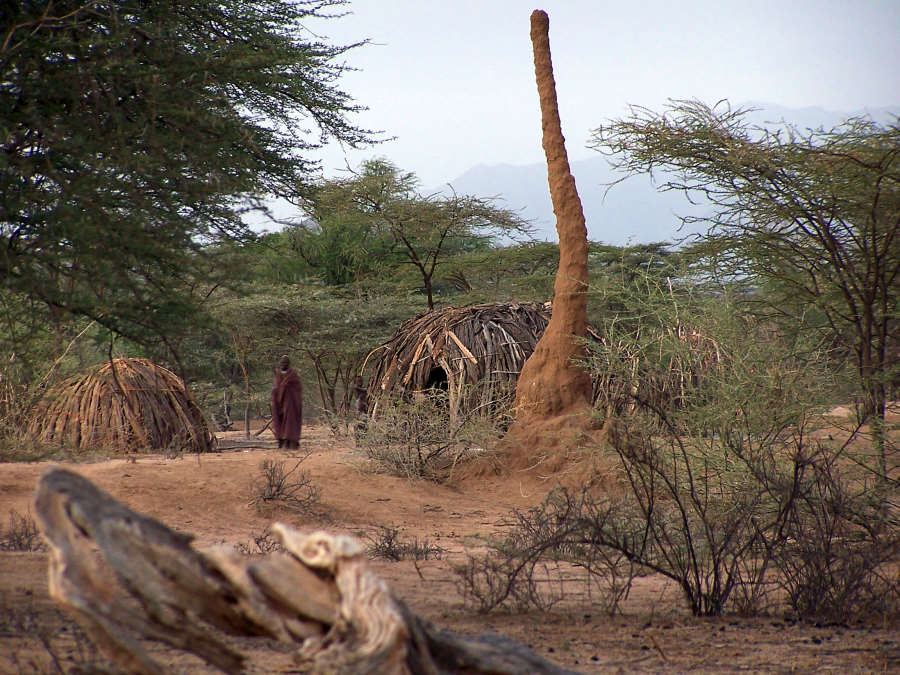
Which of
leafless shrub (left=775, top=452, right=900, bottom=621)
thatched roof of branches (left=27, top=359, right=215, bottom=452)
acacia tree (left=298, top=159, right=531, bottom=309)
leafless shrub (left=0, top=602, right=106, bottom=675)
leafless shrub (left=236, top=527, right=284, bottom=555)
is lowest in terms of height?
leafless shrub (left=236, top=527, right=284, bottom=555)

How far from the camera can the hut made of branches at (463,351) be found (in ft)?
38.1

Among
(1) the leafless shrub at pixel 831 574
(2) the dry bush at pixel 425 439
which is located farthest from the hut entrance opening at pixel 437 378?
(1) the leafless shrub at pixel 831 574

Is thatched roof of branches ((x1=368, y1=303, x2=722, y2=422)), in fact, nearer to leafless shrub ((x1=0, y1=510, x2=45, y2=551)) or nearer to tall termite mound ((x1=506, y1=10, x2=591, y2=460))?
tall termite mound ((x1=506, y1=10, x2=591, y2=460))

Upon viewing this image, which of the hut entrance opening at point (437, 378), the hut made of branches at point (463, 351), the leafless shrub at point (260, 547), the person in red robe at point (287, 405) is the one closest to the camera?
the leafless shrub at point (260, 547)

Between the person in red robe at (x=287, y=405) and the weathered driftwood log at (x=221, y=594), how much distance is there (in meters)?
11.4

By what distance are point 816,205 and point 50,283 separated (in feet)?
20.0

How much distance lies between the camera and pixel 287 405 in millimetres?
13562

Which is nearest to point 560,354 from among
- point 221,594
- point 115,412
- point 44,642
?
point 115,412

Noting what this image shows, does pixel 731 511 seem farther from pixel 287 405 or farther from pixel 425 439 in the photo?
pixel 287 405

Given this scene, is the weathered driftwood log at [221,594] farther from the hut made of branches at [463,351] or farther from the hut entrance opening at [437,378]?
the hut entrance opening at [437,378]

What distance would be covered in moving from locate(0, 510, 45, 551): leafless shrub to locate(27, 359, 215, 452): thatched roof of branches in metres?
5.21

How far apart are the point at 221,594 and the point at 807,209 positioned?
670 centimetres

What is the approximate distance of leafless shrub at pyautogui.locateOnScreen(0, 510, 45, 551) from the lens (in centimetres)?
623

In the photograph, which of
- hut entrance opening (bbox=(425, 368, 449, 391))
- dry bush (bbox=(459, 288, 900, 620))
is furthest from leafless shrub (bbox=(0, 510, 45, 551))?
hut entrance opening (bbox=(425, 368, 449, 391))
